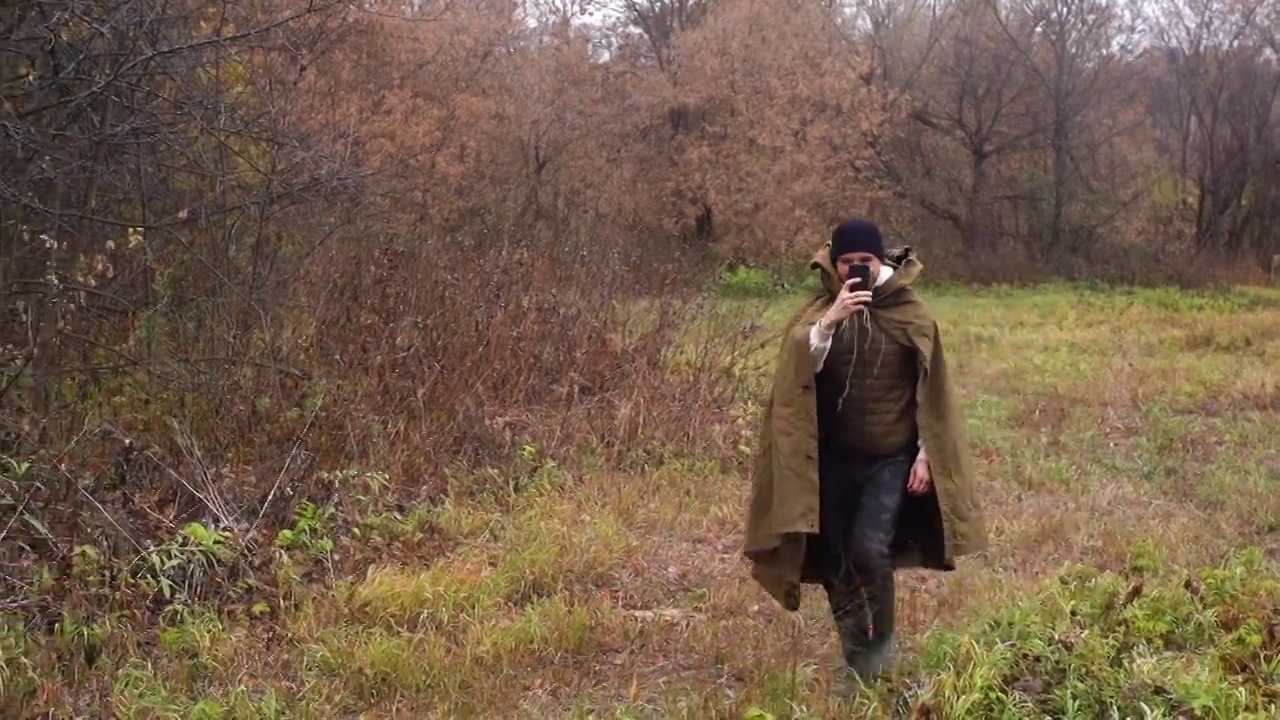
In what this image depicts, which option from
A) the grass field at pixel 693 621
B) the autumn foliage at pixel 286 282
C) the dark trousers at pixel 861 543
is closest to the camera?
the grass field at pixel 693 621

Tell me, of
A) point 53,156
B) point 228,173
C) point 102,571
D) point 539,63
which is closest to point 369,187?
point 228,173

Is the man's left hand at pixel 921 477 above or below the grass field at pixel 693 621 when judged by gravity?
above

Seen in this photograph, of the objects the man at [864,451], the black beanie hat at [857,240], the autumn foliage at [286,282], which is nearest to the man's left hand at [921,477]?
the man at [864,451]

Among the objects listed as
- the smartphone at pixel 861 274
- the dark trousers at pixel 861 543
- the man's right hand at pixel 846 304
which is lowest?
the dark trousers at pixel 861 543

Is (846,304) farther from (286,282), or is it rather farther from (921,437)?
(286,282)

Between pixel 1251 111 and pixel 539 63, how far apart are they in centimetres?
1861

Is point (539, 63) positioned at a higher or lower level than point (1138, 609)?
higher

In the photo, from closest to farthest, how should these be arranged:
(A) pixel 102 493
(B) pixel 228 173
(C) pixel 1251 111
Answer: (A) pixel 102 493 < (B) pixel 228 173 < (C) pixel 1251 111

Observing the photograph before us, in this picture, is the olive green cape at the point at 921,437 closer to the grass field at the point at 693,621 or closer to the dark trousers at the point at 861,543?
the dark trousers at the point at 861,543

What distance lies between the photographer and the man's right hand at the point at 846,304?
421 cm

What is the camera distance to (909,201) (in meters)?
32.0

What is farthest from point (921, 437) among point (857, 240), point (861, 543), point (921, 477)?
point (857, 240)

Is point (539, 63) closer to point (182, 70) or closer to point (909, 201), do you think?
point (909, 201)

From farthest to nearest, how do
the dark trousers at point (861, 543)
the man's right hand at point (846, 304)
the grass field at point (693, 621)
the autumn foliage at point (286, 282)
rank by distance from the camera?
the autumn foliage at point (286, 282) → the dark trousers at point (861, 543) → the grass field at point (693, 621) → the man's right hand at point (846, 304)
